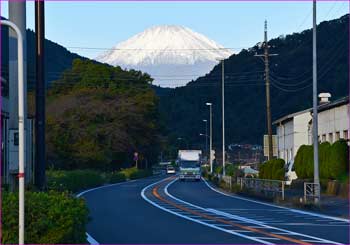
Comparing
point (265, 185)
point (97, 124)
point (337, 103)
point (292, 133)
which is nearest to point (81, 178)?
point (97, 124)

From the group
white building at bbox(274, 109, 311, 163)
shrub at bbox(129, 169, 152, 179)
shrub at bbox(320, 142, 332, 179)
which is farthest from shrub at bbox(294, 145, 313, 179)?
shrub at bbox(129, 169, 152, 179)

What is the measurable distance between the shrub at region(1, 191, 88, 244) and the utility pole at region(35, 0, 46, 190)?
569cm

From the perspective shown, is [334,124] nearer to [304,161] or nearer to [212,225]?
[304,161]

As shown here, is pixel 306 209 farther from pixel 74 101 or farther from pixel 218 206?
pixel 74 101

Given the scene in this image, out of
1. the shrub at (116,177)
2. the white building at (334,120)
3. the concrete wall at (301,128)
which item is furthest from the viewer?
the shrub at (116,177)

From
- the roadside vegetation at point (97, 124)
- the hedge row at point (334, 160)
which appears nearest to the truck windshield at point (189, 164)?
the roadside vegetation at point (97, 124)

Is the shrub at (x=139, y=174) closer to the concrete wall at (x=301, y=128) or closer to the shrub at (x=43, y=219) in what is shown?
the concrete wall at (x=301, y=128)

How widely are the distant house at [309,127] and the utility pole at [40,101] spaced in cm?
2850

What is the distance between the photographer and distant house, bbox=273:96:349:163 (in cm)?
4762

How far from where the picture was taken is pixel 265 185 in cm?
4162

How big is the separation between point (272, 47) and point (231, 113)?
13679 mm

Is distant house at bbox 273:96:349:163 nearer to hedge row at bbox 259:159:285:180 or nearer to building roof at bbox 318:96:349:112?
building roof at bbox 318:96:349:112

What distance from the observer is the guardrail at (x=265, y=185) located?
38838 millimetres

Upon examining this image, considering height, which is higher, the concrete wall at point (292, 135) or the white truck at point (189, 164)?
the concrete wall at point (292, 135)
